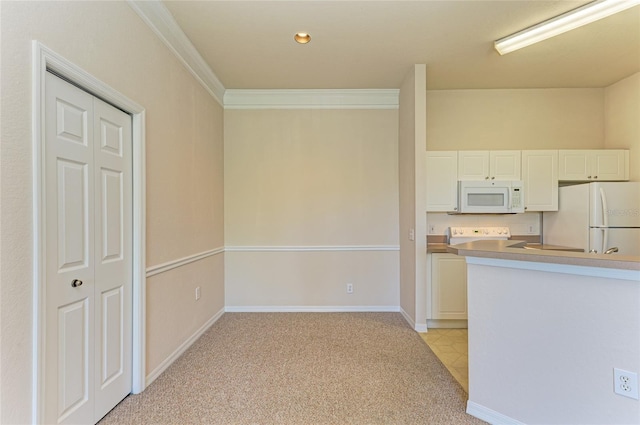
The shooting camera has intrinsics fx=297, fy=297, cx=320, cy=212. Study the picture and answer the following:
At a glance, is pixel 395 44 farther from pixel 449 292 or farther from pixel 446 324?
Result: pixel 446 324

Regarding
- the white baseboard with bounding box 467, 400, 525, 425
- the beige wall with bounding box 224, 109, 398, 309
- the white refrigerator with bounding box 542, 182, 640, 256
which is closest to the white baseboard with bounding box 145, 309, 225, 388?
the beige wall with bounding box 224, 109, 398, 309

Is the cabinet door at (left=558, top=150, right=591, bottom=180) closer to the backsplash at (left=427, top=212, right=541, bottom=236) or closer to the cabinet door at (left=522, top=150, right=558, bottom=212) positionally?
the cabinet door at (left=522, top=150, right=558, bottom=212)

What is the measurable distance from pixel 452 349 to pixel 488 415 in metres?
1.08

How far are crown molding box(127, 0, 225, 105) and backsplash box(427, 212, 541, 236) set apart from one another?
10.4 ft

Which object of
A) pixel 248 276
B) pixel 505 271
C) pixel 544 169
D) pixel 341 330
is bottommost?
pixel 341 330

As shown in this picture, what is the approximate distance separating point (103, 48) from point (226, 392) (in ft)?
7.89

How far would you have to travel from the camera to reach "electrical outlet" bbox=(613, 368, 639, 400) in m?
1.31

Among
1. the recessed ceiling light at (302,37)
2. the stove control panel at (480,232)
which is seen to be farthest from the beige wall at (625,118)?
the recessed ceiling light at (302,37)

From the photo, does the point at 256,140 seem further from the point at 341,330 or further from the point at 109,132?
the point at 341,330

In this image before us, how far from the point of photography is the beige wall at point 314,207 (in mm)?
3951

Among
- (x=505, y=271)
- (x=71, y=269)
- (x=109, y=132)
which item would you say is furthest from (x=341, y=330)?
A: (x=109, y=132)

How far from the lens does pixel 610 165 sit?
11.5 ft

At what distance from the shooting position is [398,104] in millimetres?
3910

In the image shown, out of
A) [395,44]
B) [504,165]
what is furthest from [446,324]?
[395,44]
